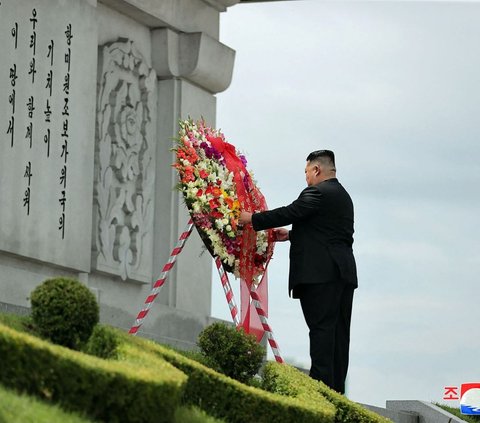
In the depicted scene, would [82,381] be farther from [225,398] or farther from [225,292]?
[225,292]

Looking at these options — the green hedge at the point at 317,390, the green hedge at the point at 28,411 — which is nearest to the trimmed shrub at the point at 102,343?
the green hedge at the point at 28,411

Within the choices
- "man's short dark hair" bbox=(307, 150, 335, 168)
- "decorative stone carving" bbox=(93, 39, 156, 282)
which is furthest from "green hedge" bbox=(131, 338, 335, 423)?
"decorative stone carving" bbox=(93, 39, 156, 282)

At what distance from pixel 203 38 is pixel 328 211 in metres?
4.79

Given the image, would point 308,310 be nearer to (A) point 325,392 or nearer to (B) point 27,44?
(A) point 325,392

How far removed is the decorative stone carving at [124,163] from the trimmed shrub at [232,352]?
3.74 m

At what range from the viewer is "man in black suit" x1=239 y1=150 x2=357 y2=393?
9.70m

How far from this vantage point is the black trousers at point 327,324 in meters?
9.66

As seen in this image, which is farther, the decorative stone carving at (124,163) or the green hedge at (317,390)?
the decorative stone carving at (124,163)

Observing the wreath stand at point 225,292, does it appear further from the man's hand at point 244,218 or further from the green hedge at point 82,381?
the green hedge at point 82,381

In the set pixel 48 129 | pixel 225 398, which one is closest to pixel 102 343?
pixel 225 398

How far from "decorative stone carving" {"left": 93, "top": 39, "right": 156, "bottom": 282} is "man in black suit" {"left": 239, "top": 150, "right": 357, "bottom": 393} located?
311cm

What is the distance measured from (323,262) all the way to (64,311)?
9.45 feet

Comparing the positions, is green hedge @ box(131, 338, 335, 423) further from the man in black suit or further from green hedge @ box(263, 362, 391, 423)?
the man in black suit

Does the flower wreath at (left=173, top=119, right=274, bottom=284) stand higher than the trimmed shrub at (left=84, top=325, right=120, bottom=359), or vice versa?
the flower wreath at (left=173, top=119, right=274, bottom=284)
